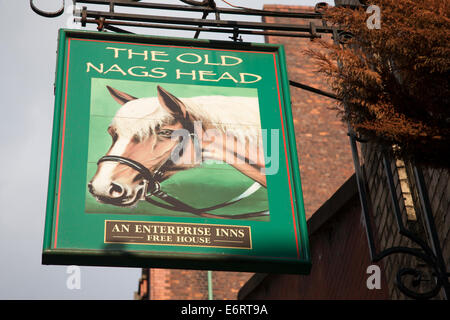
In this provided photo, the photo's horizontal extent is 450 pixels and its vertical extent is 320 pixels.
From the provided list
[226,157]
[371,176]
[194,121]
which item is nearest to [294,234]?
[226,157]

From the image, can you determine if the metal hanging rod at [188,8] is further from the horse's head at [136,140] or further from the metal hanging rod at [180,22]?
the horse's head at [136,140]

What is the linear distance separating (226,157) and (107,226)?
1.35 metres

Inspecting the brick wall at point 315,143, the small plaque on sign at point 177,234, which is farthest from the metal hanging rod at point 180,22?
the brick wall at point 315,143

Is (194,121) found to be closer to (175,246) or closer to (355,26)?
(175,246)

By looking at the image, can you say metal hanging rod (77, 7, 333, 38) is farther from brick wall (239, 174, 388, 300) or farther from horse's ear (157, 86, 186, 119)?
brick wall (239, 174, 388, 300)

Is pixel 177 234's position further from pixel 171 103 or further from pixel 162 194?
pixel 171 103

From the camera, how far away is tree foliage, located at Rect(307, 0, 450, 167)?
537 cm

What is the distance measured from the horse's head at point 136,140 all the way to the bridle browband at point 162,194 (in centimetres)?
3

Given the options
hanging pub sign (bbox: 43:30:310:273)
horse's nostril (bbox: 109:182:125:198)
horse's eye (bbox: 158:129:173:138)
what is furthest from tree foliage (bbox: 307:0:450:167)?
horse's nostril (bbox: 109:182:125:198)

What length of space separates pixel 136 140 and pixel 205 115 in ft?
2.36

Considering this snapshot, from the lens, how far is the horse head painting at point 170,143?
6.80 meters

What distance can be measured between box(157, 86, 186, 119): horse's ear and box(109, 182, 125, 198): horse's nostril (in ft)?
3.30

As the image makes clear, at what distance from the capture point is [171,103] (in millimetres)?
7504

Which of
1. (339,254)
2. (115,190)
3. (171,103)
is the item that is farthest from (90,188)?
(339,254)
